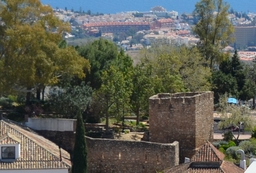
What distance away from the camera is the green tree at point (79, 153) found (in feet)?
104

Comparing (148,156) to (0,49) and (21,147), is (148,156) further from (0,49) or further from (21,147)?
(0,49)

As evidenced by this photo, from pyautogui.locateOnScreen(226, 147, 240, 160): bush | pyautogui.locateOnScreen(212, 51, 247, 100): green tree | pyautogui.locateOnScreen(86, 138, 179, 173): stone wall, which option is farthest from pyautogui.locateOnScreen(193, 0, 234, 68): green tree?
pyautogui.locateOnScreen(86, 138, 179, 173): stone wall

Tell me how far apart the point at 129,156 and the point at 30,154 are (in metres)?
5.16

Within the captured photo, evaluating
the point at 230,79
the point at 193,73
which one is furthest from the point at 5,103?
the point at 230,79

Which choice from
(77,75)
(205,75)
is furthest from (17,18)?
(205,75)

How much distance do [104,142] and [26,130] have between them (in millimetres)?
3756

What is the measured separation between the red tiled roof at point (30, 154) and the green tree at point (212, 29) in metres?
26.9

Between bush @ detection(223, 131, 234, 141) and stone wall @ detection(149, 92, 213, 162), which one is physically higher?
stone wall @ detection(149, 92, 213, 162)

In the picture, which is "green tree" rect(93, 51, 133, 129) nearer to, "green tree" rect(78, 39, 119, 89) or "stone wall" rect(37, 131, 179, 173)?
"green tree" rect(78, 39, 119, 89)

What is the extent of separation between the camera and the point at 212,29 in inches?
2251

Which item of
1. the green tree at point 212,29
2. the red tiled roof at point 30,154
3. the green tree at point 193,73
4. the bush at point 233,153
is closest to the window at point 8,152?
the red tiled roof at point 30,154

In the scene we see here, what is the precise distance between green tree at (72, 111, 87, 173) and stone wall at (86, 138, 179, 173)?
1624 mm

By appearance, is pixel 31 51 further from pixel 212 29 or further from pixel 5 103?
pixel 212 29

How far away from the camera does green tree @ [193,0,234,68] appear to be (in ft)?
186
